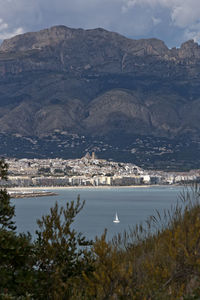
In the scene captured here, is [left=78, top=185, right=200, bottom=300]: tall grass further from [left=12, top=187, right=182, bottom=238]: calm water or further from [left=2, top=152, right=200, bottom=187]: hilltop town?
[left=2, top=152, right=200, bottom=187]: hilltop town

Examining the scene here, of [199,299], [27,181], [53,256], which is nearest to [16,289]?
[53,256]

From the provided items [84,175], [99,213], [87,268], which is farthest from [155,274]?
[84,175]

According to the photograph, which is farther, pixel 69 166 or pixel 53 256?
pixel 69 166

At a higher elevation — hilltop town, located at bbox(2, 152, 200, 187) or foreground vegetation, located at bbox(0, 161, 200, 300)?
hilltop town, located at bbox(2, 152, 200, 187)

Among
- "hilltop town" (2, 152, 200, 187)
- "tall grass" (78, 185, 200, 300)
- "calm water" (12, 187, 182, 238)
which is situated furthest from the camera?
"hilltop town" (2, 152, 200, 187)

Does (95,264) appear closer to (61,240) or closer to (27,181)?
(61,240)

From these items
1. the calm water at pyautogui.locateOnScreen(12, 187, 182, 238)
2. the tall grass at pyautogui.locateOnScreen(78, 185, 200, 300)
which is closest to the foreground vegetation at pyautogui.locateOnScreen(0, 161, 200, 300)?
the tall grass at pyautogui.locateOnScreen(78, 185, 200, 300)

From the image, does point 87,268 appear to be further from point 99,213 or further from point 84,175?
point 84,175

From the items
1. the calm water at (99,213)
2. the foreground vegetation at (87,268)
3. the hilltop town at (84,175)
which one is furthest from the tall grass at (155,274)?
the hilltop town at (84,175)
